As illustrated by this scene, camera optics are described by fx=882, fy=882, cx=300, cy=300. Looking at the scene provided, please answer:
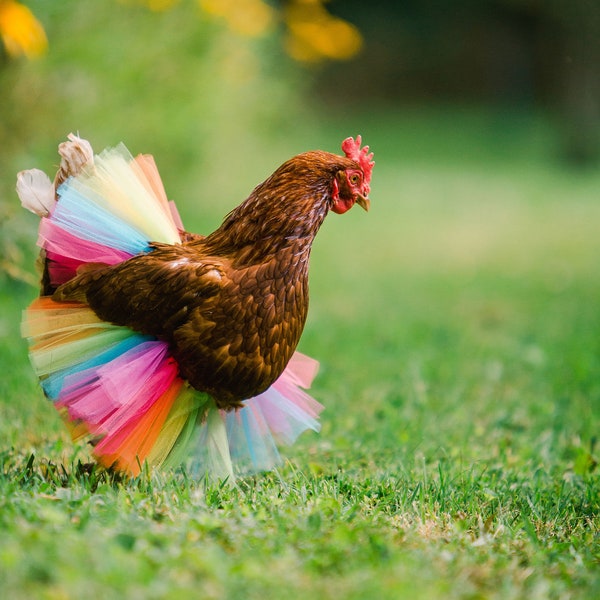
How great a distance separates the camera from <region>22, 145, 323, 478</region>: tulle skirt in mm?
3023

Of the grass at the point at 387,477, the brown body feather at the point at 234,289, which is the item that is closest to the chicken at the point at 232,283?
the brown body feather at the point at 234,289

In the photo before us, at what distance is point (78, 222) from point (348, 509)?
138cm

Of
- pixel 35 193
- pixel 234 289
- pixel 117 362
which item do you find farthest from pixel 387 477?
pixel 35 193

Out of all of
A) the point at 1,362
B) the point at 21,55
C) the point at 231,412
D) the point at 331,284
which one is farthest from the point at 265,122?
the point at 231,412

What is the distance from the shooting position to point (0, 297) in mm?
6273

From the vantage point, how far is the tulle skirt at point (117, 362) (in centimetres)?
302

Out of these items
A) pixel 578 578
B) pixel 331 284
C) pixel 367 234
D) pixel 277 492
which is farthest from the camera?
pixel 367 234

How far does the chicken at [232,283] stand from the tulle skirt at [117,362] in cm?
4

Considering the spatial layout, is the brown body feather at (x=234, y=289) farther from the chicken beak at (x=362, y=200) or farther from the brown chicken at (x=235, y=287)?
the chicken beak at (x=362, y=200)

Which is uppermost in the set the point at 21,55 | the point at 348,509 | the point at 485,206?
the point at 485,206

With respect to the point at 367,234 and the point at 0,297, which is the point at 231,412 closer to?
the point at 0,297

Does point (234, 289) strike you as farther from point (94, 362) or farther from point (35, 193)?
point (35, 193)

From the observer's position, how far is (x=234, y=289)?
300 cm

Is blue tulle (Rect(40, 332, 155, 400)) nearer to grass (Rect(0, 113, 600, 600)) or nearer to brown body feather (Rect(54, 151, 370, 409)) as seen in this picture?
brown body feather (Rect(54, 151, 370, 409))
